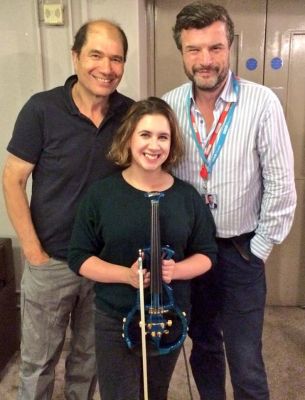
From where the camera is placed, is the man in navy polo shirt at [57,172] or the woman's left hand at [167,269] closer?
the woman's left hand at [167,269]

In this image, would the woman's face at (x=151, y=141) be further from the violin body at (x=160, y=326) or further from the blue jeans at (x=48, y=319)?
the blue jeans at (x=48, y=319)

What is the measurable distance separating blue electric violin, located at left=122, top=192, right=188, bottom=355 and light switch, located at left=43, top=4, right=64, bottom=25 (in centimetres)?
127

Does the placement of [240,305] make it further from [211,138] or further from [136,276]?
[211,138]

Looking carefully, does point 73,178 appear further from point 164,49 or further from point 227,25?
point 164,49

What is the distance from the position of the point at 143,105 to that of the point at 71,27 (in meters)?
1.02

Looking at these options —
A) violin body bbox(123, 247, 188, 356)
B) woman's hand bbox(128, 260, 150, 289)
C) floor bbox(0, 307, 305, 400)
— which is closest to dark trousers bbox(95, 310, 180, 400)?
violin body bbox(123, 247, 188, 356)

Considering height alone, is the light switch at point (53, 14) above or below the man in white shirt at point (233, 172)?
above

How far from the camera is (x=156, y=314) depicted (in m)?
1.32

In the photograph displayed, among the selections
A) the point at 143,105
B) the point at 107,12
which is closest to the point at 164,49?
the point at 107,12

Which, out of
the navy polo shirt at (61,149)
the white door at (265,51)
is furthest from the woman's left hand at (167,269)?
the white door at (265,51)

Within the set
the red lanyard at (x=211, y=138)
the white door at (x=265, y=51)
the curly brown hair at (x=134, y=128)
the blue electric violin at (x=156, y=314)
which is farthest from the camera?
the white door at (x=265, y=51)

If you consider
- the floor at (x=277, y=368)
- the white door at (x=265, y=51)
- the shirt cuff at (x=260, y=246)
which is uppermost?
the white door at (x=265, y=51)

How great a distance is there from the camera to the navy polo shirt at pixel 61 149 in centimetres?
157

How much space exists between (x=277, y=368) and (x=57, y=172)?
5.15 feet
